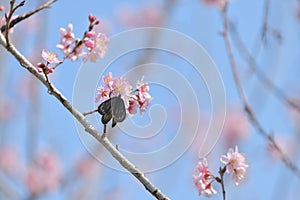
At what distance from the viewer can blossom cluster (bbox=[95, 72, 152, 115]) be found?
3.96 feet

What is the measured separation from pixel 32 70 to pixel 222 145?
3186 millimetres

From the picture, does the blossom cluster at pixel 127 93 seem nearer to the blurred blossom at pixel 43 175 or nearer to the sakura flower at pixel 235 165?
the sakura flower at pixel 235 165

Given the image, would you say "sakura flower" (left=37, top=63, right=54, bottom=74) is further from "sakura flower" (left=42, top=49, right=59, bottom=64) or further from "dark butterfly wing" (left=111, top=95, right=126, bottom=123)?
"dark butterfly wing" (left=111, top=95, right=126, bottom=123)

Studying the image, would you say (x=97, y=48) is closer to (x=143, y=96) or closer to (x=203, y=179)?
(x=143, y=96)

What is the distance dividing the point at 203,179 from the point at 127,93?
12.9 inches

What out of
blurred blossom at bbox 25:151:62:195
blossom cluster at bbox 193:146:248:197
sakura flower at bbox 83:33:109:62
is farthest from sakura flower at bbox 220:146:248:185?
blurred blossom at bbox 25:151:62:195

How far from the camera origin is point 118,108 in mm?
1199

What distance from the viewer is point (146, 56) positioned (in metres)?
2.95

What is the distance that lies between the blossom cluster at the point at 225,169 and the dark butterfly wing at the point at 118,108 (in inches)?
11.0

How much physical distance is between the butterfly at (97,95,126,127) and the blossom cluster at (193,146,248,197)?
0.28 meters

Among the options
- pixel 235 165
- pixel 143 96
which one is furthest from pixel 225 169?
pixel 143 96

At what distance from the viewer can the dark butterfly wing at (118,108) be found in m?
1.19

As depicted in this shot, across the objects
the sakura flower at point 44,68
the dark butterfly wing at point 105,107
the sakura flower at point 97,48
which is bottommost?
the dark butterfly wing at point 105,107

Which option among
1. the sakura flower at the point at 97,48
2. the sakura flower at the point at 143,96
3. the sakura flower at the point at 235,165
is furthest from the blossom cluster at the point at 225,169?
the sakura flower at the point at 97,48
